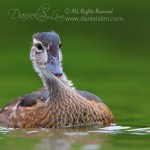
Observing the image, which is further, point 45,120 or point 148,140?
point 45,120

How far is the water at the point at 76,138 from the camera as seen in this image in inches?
611

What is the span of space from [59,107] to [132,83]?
15.1ft

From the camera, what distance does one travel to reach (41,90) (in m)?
19.5

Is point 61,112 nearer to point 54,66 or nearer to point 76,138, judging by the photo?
point 54,66

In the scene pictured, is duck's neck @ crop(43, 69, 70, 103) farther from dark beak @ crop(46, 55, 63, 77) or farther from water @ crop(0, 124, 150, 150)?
water @ crop(0, 124, 150, 150)

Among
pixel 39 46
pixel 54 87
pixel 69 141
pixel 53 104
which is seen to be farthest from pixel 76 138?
pixel 39 46

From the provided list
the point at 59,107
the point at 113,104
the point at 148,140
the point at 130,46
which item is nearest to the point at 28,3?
the point at 130,46

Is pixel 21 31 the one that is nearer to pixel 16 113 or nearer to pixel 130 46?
pixel 130 46
